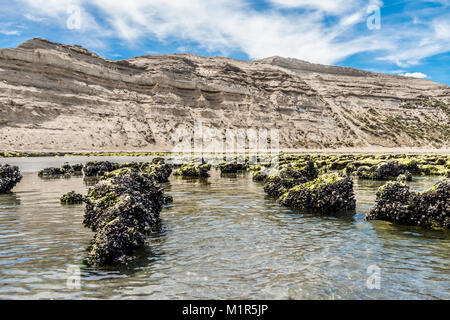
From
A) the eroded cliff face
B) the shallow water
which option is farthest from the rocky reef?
the eroded cliff face

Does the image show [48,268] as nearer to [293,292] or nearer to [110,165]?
[293,292]

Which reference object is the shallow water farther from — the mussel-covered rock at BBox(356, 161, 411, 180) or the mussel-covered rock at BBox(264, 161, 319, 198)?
the mussel-covered rock at BBox(356, 161, 411, 180)

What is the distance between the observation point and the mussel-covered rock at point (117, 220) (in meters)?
6.86

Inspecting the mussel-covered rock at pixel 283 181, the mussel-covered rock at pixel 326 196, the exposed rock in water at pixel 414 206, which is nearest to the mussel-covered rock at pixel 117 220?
the mussel-covered rock at pixel 326 196

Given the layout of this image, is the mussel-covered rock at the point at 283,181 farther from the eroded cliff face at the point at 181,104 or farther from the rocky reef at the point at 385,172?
the eroded cliff face at the point at 181,104

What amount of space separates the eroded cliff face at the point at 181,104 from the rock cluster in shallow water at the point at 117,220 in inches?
3023

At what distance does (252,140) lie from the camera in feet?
355

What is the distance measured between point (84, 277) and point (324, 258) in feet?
15.5

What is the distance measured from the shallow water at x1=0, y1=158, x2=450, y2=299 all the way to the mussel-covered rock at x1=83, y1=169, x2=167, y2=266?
34cm

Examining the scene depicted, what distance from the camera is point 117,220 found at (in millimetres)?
7590

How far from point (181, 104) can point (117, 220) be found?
103619mm

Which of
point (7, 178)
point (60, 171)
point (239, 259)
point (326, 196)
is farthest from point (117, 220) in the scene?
point (60, 171)

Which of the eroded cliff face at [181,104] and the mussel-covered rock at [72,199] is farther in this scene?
the eroded cliff face at [181,104]

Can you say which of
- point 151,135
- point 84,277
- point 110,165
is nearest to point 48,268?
point 84,277
